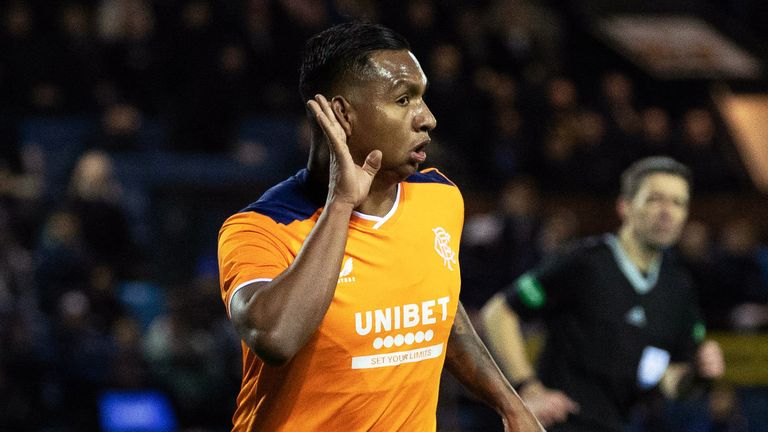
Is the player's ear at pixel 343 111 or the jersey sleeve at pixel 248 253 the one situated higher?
the player's ear at pixel 343 111

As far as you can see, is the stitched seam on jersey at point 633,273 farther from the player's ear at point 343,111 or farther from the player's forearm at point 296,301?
the player's forearm at point 296,301

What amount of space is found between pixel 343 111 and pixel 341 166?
17 centimetres

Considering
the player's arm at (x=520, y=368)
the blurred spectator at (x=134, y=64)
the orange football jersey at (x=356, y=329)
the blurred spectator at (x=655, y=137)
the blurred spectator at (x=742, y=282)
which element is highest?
the orange football jersey at (x=356, y=329)

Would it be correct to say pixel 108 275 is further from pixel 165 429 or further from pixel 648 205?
pixel 648 205

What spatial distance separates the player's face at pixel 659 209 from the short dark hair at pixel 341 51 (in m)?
2.50

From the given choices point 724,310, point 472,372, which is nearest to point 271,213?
point 472,372

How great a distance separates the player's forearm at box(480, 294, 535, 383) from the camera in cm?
510

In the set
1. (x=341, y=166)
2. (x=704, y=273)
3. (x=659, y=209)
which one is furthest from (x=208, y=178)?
(x=341, y=166)

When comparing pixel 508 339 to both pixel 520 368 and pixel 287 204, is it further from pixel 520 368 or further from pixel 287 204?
pixel 287 204

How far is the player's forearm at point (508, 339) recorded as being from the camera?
5098 millimetres

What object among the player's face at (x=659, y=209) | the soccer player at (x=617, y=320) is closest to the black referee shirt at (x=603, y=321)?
the soccer player at (x=617, y=320)

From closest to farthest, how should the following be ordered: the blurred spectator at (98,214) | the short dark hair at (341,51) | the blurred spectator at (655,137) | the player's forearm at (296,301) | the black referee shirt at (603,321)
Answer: the player's forearm at (296,301)
the short dark hair at (341,51)
the black referee shirt at (603,321)
the blurred spectator at (98,214)
the blurred spectator at (655,137)

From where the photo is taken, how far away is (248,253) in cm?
278

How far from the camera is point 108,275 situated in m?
9.30
